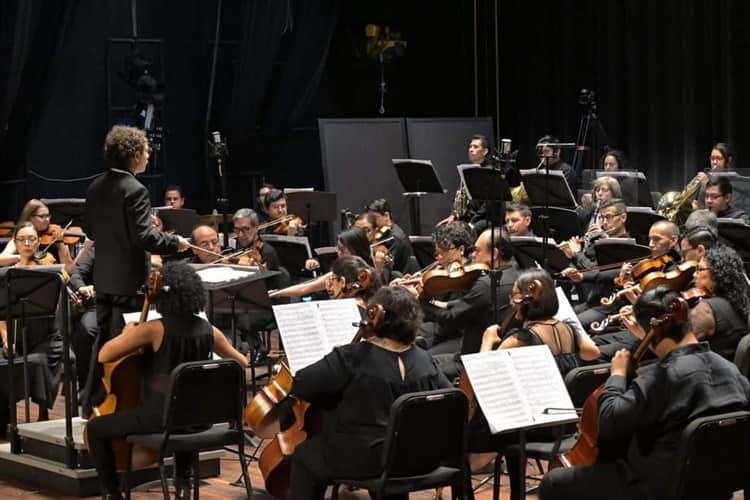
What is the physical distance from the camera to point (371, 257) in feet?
25.6

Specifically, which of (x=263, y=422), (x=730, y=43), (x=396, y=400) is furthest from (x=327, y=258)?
(x=730, y=43)

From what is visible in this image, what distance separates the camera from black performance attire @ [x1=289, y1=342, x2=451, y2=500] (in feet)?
15.1

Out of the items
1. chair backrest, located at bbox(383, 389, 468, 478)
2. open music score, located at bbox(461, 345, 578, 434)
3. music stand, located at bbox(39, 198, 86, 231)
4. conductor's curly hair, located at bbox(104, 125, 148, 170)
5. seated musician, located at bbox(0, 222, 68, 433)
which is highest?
conductor's curly hair, located at bbox(104, 125, 148, 170)

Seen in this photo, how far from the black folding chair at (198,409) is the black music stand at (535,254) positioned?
2945 mm

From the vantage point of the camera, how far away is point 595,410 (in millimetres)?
4441

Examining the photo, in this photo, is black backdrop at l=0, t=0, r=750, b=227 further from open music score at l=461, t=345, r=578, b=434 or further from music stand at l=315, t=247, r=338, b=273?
open music score at l=461, t=345, r=578, b=434

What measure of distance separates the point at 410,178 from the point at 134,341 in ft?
18.8

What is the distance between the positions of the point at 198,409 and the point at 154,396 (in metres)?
0.28

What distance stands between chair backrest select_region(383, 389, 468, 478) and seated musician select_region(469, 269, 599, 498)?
586 millimetres

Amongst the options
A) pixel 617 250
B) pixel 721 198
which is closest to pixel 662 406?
pixel 617 250

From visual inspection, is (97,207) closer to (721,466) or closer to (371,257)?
(371,257)

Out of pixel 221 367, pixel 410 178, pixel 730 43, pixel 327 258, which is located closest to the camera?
pixel 221 367

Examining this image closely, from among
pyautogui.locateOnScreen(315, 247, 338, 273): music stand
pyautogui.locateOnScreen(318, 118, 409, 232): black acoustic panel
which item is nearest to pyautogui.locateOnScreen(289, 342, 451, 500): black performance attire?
pyautogui.locateOnScreen(315, 247, 338, 273): music stand

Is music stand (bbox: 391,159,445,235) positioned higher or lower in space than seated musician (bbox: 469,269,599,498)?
higher
